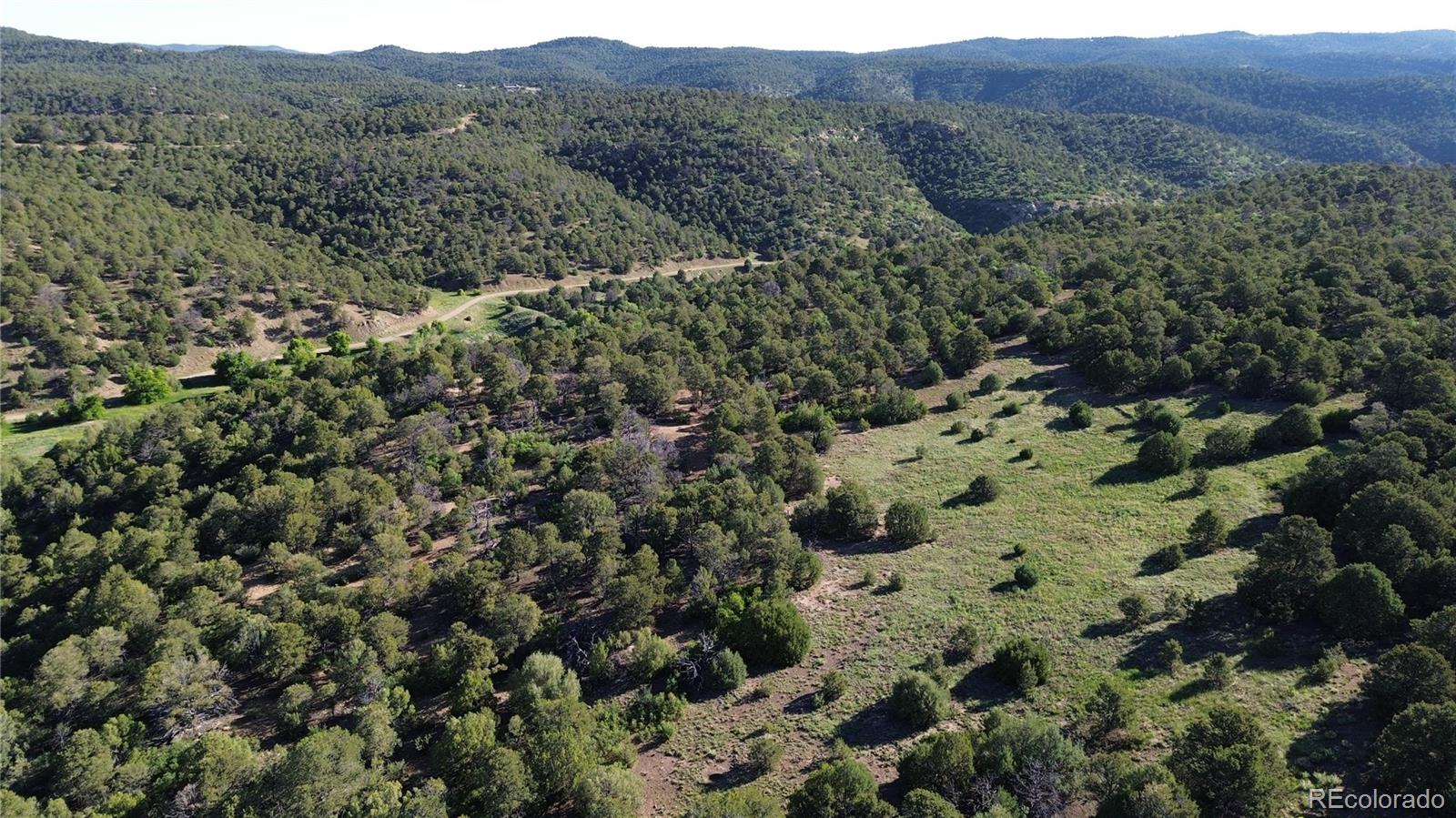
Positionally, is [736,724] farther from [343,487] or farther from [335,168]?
[335,168]

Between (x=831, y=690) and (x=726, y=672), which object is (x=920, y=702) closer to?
(x=831, y=690)

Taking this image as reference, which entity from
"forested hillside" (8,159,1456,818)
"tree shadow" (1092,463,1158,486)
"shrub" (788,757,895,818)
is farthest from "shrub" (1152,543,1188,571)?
"shrub" (788,757,895,818)

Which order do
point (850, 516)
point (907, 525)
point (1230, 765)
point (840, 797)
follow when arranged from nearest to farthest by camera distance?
1. point (1230, 765)
2. point (840, 797)
3. point (907, 525)
4. point (850, 516)

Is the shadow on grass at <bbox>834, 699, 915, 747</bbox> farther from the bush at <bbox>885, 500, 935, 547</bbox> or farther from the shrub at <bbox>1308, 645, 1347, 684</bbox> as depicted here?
the shrub at <bbox>1308, 645, 1347, 684</bbox>

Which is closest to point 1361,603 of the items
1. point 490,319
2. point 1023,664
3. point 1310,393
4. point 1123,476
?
point 1023,664

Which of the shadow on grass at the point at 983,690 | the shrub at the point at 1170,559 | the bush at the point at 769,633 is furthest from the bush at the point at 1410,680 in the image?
the bush at the point at 769,633
